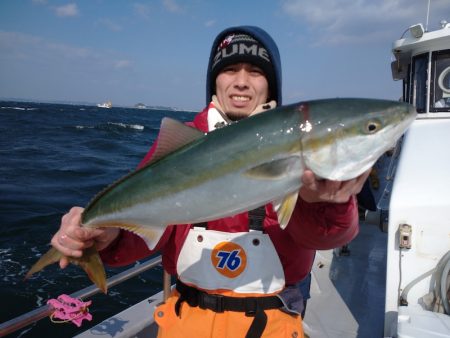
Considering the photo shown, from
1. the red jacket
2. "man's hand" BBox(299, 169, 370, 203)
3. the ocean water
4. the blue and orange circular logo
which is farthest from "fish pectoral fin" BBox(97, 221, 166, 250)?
the ocean water

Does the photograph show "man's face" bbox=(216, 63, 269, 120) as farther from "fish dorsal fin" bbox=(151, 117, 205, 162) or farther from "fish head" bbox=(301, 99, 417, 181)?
"fish head" bbox=(301, 99, 417, 181)

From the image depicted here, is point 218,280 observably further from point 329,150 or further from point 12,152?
point 12,152

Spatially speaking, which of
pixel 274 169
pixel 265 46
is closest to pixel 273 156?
pixel 274 169

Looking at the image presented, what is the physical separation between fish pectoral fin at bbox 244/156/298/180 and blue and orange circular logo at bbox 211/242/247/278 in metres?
0.89

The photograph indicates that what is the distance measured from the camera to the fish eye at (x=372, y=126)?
81.2 inches

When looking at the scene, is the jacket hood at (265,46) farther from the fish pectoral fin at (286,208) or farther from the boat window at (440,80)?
the boat window at (440,80)

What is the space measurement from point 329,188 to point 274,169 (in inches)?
12.8

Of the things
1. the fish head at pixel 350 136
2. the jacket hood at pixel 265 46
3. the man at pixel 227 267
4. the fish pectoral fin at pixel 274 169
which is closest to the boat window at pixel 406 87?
the jacket hood at pixel 265 46

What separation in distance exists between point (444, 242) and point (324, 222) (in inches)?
93.9

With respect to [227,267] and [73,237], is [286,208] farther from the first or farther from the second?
[73,237]

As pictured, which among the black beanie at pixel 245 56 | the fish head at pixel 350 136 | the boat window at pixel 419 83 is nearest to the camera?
the fish head at pixel 350 136

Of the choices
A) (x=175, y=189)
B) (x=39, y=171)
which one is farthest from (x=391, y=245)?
(x=39, y=171)

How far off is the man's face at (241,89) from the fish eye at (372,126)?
1247 mm

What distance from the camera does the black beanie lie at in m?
3.23
